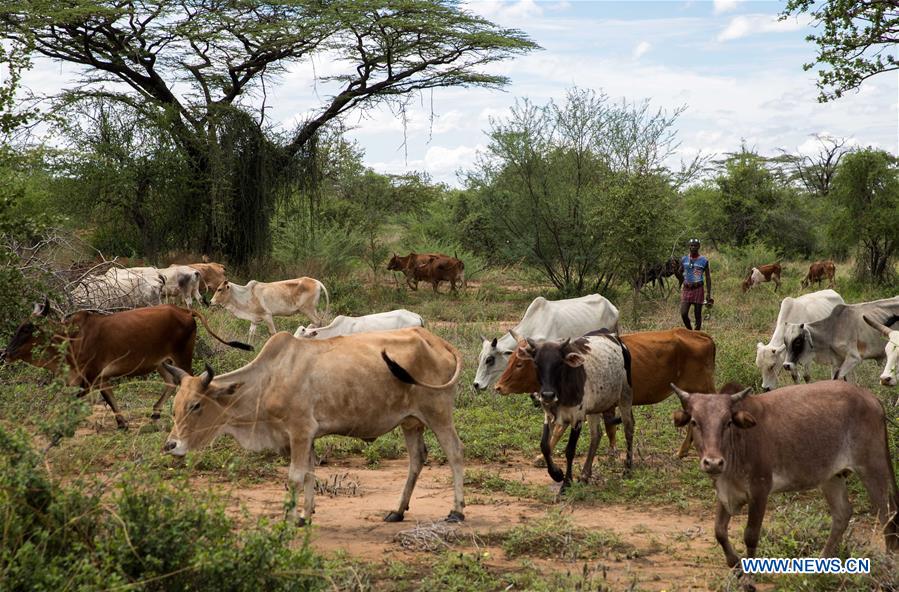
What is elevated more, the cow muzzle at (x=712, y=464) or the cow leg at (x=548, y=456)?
the cow muzzle at (x=712, y=464)

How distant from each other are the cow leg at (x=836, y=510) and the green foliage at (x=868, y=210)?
18.8 meters

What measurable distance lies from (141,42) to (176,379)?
58.3ft

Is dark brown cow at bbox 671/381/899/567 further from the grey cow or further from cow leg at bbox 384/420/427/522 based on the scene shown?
the grey cow

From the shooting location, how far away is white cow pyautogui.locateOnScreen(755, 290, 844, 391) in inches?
444

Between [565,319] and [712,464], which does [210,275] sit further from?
[712,464]

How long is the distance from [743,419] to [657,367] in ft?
11.5

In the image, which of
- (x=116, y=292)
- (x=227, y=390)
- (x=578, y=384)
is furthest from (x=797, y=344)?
(x=116, y=292)

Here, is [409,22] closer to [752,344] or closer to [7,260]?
[752,344]

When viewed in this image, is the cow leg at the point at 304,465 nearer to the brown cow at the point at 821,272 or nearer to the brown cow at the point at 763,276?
the brown cow at the point at 763,276

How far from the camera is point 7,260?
350 inches

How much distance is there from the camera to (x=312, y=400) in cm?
648

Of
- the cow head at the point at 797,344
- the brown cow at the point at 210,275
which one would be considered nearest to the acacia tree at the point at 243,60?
the brown cow at the point at 210,275

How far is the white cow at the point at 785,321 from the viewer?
1128 cm

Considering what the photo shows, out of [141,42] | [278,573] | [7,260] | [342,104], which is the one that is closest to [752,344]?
[7,260]
